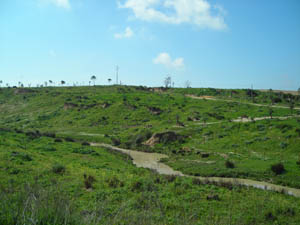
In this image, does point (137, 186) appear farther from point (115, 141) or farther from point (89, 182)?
point (115, 141)

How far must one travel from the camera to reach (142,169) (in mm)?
27453

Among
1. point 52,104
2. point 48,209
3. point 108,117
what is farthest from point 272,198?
point 52,104

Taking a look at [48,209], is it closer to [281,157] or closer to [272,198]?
[272,198]

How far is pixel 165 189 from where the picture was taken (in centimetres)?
1806

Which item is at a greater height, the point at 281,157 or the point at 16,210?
the point at 16,210

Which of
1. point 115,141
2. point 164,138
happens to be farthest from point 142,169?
point 115,141

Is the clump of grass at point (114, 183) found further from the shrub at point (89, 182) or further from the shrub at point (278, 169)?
the shrub at point (278, 169)

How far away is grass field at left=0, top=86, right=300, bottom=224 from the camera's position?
5.71 m

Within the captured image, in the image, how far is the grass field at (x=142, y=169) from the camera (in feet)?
18.7

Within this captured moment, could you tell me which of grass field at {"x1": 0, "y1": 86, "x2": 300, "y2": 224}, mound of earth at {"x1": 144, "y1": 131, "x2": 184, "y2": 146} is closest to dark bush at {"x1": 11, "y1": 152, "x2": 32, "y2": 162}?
grass field at {"x1": 0, "y1": 86, "x2": 300, "y2": 224}

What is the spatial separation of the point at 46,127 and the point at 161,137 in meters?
42.6

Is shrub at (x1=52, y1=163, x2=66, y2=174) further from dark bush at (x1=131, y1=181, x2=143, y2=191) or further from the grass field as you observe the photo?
dark bush at (x1=131, y1=181, x2=143, y2=191)

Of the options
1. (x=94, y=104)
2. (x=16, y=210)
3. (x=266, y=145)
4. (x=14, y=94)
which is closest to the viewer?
(x=16, y=210)

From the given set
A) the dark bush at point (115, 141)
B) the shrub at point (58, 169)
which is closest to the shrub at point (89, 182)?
the shrub at point (58, 169)
